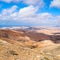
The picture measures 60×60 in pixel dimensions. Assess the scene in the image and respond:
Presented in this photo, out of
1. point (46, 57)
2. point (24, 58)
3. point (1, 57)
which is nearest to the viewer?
point (1, 57)

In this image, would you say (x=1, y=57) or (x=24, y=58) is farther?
(x=24, y=58)

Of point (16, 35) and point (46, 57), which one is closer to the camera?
point (46, 57)

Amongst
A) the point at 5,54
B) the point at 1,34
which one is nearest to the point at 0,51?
the point at 5,54

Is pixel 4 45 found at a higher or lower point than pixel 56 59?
higher

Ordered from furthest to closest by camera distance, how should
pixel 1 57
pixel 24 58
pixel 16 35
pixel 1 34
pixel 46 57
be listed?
pixel 16 35 → pixel 1 34 → pixel 46 57 → pixel 24 58 → pixel 1 57

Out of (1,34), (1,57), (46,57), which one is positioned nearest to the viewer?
(1,57)

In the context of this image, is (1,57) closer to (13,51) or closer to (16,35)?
(13,51)

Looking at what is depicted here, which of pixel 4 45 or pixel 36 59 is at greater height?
pixel 4 45

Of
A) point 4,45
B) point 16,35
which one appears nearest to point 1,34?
point 16,35

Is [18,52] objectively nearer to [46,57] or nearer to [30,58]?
[30,58]
